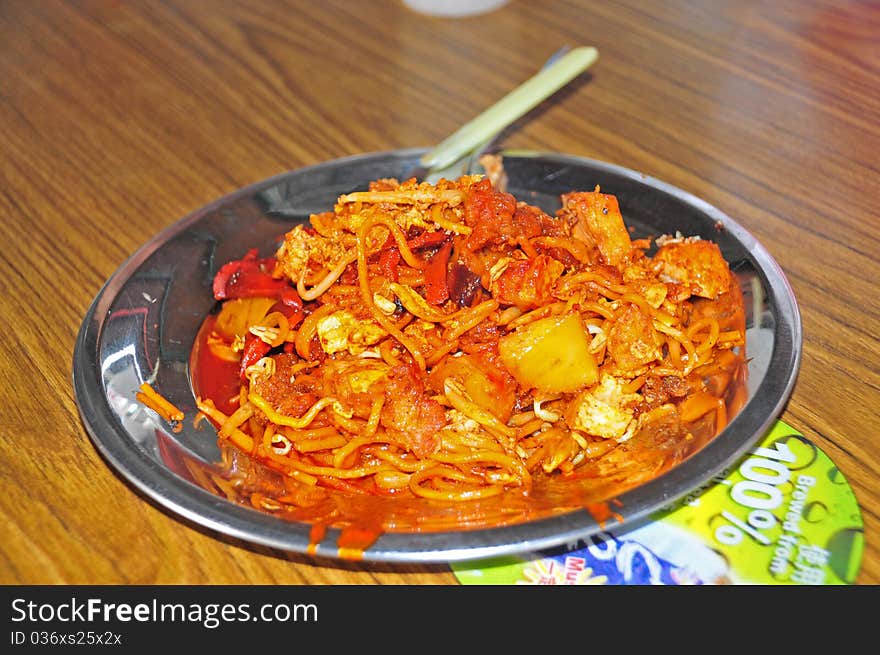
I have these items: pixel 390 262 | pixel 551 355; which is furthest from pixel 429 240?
pixel 551 355

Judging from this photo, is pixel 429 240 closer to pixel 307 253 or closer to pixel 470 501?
pixel 307 253

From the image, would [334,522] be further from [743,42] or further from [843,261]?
[743,42]

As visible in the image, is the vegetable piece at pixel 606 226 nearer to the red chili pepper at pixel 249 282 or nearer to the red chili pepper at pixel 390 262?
the red chili pepper at pixel 390 262

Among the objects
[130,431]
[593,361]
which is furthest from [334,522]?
[593,361]

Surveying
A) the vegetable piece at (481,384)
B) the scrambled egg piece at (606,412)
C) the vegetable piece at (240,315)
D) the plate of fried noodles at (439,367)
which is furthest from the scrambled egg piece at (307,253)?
the scrambled egg piece at (606,412)

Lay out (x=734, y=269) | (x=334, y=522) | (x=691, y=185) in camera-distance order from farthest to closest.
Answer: (x=691, y=185) < (x=734, y=269) < (x=334, y=522)

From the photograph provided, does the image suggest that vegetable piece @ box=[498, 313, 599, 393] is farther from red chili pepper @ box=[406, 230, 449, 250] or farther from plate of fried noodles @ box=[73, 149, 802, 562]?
red chili pepper @ box=[406, 230, 449, 250]
